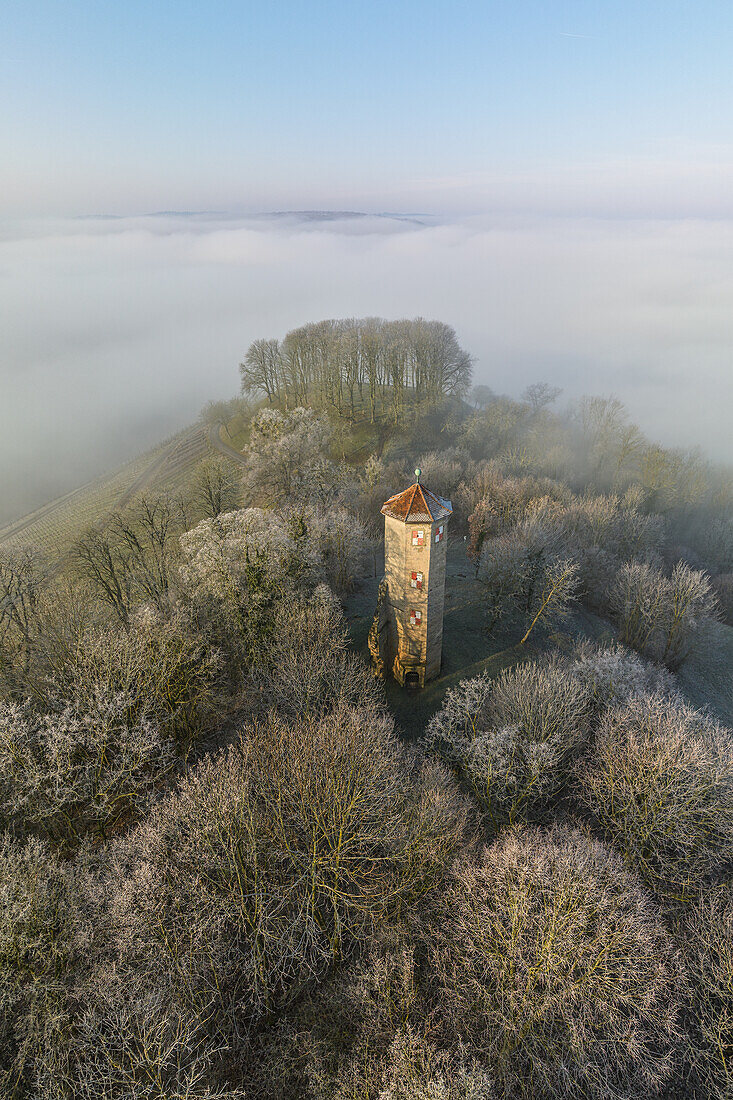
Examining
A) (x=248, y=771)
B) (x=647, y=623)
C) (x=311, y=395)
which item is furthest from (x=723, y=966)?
(x=311, y=395)

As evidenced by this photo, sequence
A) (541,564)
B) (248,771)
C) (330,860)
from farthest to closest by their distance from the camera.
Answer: (541,564)
(248,771)
(330,860)

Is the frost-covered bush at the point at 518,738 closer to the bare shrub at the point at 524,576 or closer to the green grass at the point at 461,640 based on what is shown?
the green grass at the point at 461,640

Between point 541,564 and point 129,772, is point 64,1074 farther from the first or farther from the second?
point 541,564

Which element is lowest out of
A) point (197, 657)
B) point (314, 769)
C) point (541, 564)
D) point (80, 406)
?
point (80, 406)

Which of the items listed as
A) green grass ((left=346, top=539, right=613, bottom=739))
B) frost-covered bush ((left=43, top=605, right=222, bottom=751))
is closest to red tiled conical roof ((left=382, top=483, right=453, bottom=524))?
green grass ((left=346, top=539, right=613, bottom=739))

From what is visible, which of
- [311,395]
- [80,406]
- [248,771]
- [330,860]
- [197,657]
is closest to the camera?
[330,860]

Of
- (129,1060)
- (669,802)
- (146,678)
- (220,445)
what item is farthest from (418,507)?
(220,445)

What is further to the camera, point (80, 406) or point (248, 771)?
point (80, 406)

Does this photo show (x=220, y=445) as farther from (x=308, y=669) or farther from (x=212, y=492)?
(x=308, y=669)
